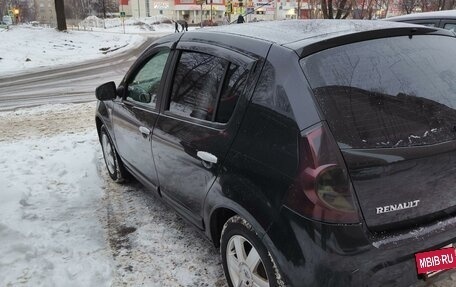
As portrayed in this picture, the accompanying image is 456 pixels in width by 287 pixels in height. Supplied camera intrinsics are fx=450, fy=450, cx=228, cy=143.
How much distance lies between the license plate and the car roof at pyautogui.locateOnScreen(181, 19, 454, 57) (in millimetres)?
1203

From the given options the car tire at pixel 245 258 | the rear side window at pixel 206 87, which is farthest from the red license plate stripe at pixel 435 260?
the rear side window at pixel 206 87

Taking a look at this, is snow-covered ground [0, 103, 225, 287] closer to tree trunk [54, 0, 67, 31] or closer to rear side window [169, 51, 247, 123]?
rear side window [169, 51, 247, 123]

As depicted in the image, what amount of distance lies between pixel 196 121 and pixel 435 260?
1656mm

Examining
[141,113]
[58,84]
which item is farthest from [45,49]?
[141,113]

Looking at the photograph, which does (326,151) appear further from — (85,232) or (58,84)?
(58,84)

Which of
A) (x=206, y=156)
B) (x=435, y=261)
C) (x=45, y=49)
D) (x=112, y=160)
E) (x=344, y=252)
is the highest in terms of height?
(x=206, y=156)

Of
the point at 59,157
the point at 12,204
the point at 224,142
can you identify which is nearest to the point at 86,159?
the point at 59,157

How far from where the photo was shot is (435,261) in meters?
2.31

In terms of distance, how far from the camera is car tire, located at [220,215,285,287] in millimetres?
2427

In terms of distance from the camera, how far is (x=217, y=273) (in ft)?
11.0

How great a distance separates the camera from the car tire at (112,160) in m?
5.03

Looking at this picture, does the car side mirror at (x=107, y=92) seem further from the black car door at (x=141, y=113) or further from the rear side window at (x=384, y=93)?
the rear side window at (x=384, y=93)

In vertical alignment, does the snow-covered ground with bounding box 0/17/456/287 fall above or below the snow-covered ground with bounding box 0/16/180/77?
above

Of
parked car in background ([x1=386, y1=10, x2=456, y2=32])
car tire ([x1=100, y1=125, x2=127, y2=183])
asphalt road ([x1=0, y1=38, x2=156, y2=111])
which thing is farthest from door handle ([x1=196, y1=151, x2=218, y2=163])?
asphalt road ([x1=0, y1=38, x2=156, y2=111])
